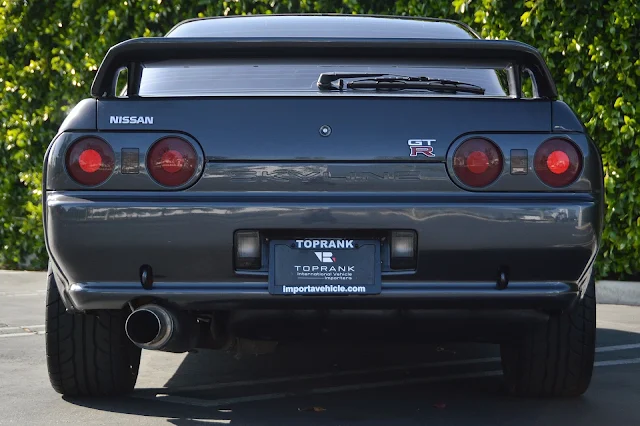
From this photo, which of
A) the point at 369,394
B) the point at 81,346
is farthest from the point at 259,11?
the point at 81,346

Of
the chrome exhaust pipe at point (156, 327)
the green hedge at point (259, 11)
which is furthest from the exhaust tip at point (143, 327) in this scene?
the green hedge at point (259, 11)

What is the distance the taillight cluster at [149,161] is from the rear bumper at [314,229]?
0.06m

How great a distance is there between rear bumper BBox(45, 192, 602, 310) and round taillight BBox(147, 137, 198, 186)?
0.06 m

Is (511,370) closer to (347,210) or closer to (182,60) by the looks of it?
(347,210)

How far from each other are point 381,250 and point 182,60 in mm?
996

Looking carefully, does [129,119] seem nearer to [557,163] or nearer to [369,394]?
[557,163]

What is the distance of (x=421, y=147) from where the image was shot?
3.78 m

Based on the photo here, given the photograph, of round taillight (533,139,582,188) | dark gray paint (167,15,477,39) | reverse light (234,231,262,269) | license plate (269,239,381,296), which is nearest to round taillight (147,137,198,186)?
reverse light (234,231,262,269)

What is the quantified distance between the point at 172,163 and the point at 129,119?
0.22 meters

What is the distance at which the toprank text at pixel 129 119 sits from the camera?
3.80m

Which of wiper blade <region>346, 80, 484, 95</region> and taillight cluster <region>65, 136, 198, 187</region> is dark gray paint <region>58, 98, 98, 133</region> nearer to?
taillight cluster <region>65, 136, 198, 187</region>

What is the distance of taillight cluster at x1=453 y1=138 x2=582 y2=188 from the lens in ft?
12.4

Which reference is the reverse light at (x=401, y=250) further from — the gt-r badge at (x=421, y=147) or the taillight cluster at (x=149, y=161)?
the taillight cluster at (x=149, y=161)

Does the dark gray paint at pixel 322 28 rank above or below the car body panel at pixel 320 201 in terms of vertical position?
above
